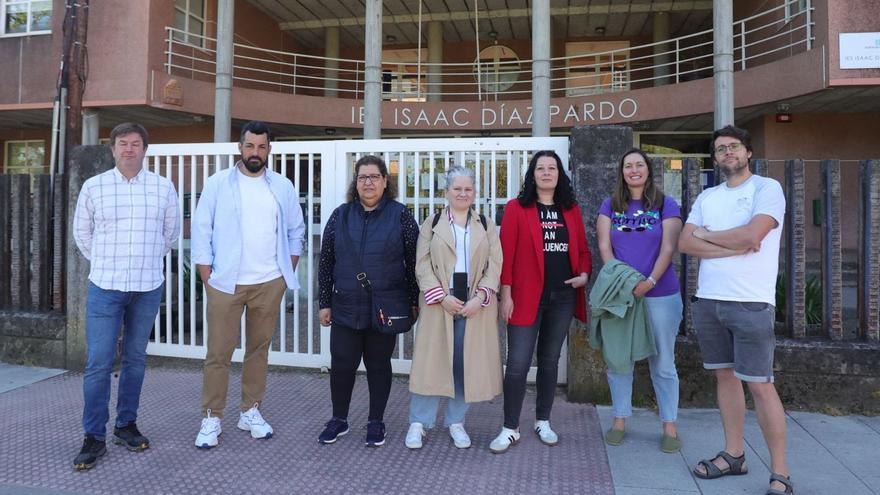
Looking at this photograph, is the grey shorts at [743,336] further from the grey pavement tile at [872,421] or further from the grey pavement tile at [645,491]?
the grey pavement tile at [872,421]

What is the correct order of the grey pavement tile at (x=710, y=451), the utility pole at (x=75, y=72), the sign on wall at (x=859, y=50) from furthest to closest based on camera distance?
the sign on wall at (x=859, y=50) < the utility pole at (x=75, y=72) < the grey pavement tile at (x=710, y=451)

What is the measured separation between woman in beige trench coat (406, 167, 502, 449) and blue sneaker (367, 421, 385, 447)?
0.18 metres

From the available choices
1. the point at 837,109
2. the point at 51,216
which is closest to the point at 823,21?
the point at 837,109

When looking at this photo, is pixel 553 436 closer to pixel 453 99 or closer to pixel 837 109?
pixel 837 109

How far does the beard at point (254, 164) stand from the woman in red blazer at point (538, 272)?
157 centimetres

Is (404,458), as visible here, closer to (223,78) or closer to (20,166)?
(223,78)

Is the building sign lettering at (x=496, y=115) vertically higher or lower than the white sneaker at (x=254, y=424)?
higher

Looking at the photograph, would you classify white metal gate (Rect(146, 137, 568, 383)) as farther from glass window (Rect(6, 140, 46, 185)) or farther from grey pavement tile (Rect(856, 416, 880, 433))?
glass window (Rect(6, 140, 46, 185))

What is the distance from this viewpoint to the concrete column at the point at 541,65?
1177 centimetres

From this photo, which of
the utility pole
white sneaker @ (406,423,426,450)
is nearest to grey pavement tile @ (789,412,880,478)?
white sneaker @ (406,423,426,450)

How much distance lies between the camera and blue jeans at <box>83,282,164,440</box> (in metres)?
3.47

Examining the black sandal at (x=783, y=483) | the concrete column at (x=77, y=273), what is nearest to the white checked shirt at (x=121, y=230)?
the concrete column at (x=77, y=273)

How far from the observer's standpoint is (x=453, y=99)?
19594 millimetres

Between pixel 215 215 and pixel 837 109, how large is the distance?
46.5 feet
